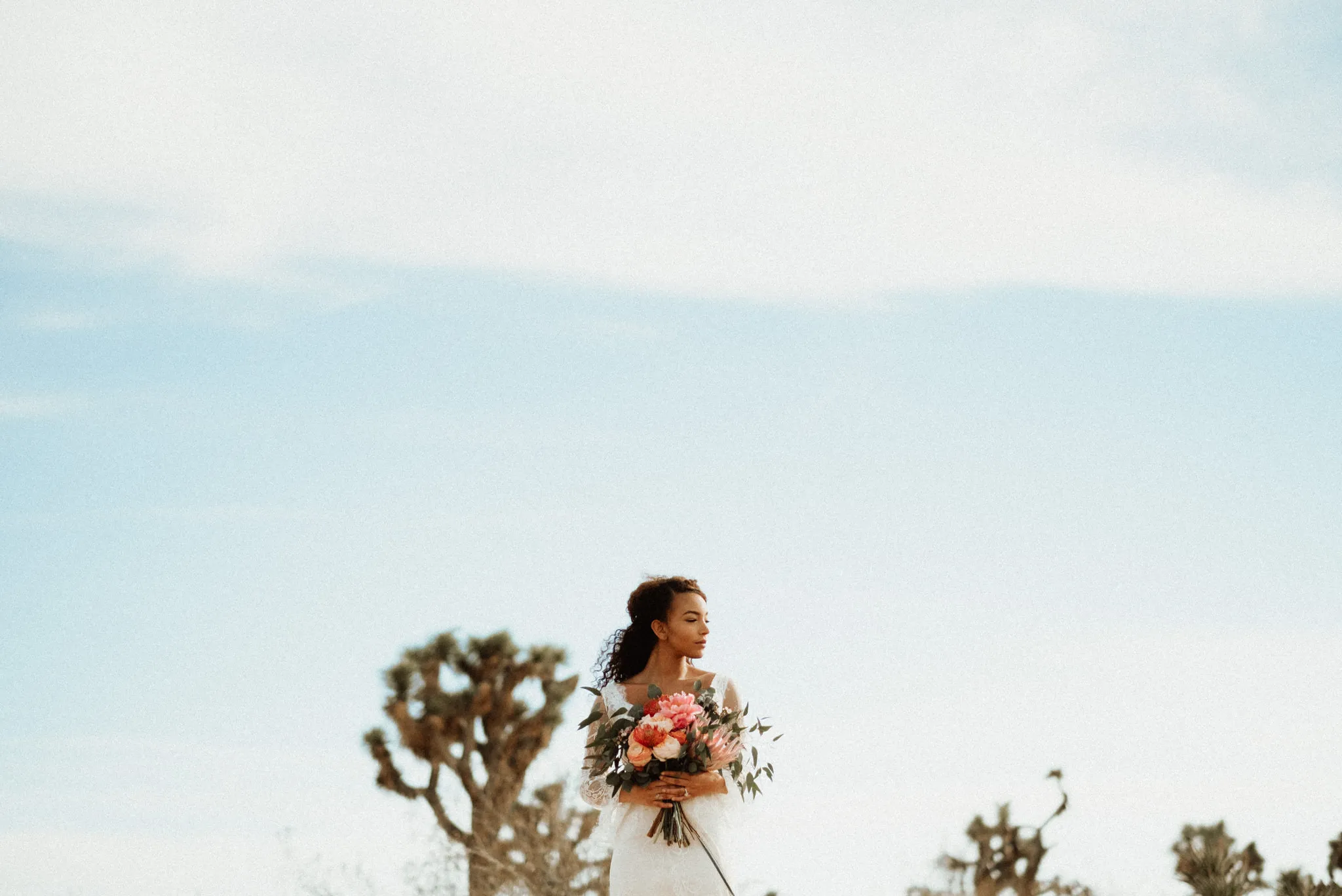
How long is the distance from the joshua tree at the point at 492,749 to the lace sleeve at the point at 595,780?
13576mm

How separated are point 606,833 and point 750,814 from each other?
2.39 ft

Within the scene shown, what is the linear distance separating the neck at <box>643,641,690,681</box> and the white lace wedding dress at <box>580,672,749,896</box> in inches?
9.8

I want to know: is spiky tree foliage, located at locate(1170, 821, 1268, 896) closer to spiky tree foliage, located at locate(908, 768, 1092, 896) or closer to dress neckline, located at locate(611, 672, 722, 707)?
dress neckline, located at locate(611, 672, 722, 707)

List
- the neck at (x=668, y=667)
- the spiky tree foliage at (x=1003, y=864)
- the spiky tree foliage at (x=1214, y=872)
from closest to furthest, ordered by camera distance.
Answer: the spiky tree foliage at (x=1214, y=872)
the neck at (x=668, y=667)
the spiky tree foliage at (x=1003, y=864)

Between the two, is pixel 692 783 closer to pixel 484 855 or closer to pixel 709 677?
pixel 709 677

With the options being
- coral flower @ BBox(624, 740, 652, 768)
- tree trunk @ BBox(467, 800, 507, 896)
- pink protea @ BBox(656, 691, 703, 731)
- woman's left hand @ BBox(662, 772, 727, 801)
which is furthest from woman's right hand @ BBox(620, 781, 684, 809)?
tree trunk @ BBox(467, 800, 507, 896)

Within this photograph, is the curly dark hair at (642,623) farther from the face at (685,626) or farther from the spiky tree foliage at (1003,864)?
the spiky tree foliage at (1003,864)

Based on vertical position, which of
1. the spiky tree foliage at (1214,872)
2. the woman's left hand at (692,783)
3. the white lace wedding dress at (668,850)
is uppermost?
the woman's left hand at (692,783)

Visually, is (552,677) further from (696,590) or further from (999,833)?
(696,590)

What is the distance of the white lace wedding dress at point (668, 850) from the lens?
6.89m

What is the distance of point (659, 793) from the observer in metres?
6.95

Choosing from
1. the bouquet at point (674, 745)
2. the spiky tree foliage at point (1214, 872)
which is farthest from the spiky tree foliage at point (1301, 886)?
the bouquet at point (674, 745)

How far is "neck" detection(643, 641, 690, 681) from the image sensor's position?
7445mm

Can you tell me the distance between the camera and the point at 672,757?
22.5 ft
